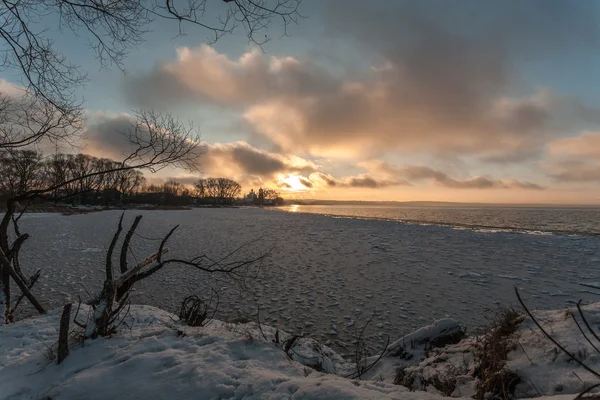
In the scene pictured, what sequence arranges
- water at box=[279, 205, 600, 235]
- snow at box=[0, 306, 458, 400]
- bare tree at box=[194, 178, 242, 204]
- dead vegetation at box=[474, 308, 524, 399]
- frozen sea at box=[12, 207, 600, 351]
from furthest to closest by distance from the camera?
bare tree at box=[194, 178, 242, 204], water at box=[279, 205, 600, 235], frozen sea at box=[12, 207, 600, 351], dead vegetation at box=[474, 308, 524, 399], snow at box=[0, 306, 458, 400]

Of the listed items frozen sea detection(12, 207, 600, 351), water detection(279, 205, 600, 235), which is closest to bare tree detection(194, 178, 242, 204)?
water detection(279, 205, 600, 235)

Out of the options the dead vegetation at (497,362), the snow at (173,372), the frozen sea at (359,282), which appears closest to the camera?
the snow at (173,372)

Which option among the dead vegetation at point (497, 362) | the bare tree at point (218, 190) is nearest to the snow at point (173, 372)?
the dead vegetation at point (497, 362)

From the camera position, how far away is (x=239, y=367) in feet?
11.7

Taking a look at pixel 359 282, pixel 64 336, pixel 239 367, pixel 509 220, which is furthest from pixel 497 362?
pixel 509 220

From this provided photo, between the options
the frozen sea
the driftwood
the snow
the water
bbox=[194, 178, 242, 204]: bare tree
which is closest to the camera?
the snow

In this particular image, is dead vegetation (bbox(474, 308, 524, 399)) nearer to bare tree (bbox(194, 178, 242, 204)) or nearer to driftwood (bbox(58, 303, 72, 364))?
driftwood (bbox(58, 303, 72, 364))

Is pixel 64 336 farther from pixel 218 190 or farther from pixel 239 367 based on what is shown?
pixel 218 190

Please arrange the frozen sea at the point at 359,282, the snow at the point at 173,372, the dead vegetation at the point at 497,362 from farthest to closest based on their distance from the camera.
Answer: the frozen sea at the point at 359,282 < the dead vegetation at the point at 497,362 < the snow at the point at 173,372

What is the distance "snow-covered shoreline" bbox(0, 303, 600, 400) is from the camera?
3072 mm

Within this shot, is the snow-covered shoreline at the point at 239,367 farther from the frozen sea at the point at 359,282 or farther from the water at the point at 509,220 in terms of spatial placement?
the water at the point at 509,220

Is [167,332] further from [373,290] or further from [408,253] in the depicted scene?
[408,253]

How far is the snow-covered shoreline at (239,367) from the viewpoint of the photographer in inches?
121

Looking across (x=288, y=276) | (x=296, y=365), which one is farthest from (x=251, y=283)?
(x=296, y=365)
